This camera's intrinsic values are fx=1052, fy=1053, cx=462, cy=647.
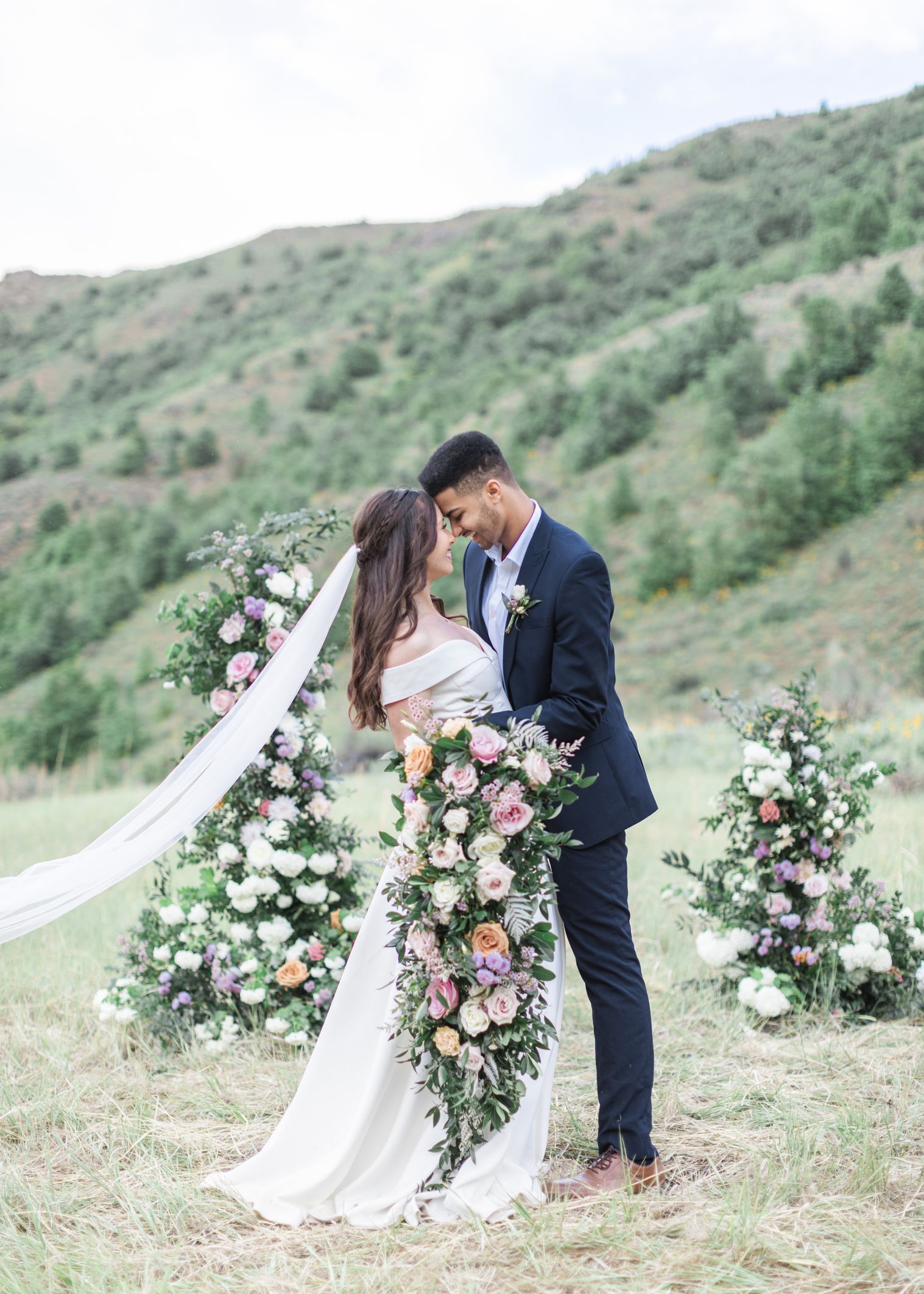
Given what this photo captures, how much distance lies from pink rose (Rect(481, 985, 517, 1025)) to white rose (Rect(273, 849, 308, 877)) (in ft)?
6.16

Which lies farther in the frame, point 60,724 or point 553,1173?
point 60,724

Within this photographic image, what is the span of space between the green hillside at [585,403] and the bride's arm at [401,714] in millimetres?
10734

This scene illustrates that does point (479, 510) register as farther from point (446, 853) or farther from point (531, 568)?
point (446, 853)

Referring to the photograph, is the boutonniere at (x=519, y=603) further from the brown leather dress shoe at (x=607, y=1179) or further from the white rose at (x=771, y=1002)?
the white rose at (x=771, y=1002)

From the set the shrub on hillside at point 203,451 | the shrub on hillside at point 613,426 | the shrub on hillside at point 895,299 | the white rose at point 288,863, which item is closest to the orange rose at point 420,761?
the white rose at point 288,863

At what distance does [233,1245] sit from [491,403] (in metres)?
33.7

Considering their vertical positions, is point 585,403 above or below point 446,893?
above

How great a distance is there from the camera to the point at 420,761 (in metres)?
3.02

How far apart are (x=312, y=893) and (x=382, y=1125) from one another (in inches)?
61.4

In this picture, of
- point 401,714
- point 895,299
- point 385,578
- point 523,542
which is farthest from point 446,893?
point 895,299

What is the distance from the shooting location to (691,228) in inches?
1511

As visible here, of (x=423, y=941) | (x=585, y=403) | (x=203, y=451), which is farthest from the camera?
(x=203, y=451)

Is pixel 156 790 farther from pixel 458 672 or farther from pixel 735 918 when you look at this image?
pixel 735 918

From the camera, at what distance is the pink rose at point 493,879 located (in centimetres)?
296
